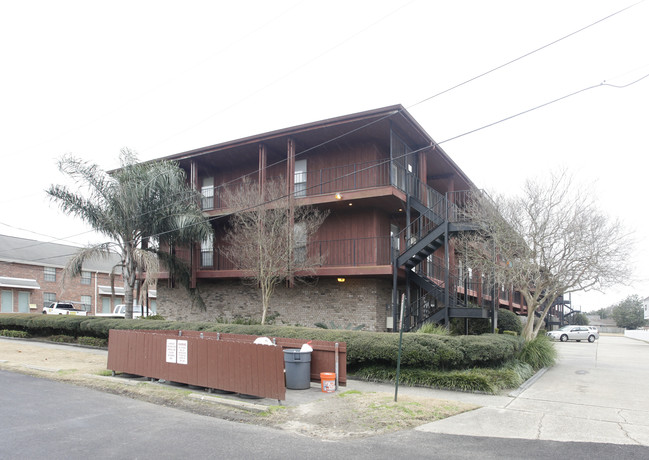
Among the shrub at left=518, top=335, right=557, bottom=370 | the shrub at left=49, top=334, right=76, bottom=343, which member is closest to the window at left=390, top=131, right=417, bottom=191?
the shrub at left=518, top=335, right=557, bottom=370

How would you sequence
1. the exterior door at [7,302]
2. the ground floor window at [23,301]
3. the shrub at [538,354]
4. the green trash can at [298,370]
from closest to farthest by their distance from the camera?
the green trash can at [298,370], the shrub at [538,354], the exterior door at [7,302], the ground floor window at [23,301]

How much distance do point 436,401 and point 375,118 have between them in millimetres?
11563

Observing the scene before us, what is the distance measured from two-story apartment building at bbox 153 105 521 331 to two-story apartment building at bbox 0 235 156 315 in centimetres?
1890

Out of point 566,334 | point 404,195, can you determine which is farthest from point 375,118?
point 566,334

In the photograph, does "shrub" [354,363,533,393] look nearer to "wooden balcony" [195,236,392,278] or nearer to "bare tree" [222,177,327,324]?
"wooden balcony" [195,236,392,278]

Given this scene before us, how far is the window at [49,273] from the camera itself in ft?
142

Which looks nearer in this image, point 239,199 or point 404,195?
point 404,195

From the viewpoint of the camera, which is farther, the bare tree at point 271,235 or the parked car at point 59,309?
the parked car at point 59,309

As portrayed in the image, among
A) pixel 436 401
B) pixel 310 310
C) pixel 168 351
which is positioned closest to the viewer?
pixel 436 401

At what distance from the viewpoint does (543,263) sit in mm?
16328

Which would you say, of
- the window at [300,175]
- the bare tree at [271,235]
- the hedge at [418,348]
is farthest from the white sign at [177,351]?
the window at [300,175]

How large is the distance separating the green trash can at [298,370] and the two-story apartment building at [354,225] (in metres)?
7.11

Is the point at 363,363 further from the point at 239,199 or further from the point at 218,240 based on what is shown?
the point at 218,240

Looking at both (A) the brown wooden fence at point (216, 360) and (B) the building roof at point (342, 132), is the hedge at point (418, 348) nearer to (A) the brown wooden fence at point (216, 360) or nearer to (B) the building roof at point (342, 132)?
(A) the brown wooden fence at point (216, 360)
